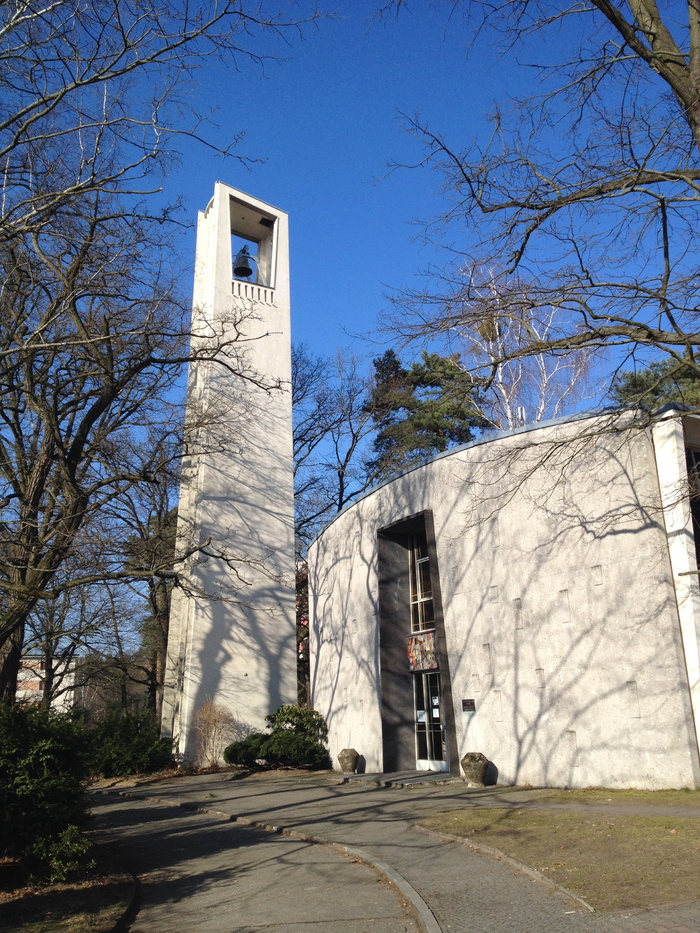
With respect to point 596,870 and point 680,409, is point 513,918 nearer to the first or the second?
point 596,870

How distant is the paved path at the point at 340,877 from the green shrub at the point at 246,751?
718 cm

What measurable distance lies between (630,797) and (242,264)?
21.8 meters

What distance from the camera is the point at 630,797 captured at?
469 inches

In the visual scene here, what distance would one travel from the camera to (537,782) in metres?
14.3

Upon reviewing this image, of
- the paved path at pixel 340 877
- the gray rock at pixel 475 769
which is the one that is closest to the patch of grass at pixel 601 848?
the paved path at pixel 340 877

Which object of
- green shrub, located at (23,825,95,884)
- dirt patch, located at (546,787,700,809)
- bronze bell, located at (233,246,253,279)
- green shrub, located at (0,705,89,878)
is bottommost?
dirt patch, located at (546,787,700,809)

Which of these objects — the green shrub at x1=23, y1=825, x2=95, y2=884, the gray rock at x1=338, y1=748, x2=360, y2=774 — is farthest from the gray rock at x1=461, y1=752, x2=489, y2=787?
the green shrub at x1=23, y1=825, x2=95, y2=884

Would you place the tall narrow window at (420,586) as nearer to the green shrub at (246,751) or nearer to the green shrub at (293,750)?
the green shrub at (293,750)

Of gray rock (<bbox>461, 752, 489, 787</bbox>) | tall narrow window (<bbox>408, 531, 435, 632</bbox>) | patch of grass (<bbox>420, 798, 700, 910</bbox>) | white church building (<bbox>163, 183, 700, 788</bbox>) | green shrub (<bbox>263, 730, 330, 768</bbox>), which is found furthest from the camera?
green shrub (<bbox>263, 730, 330, 768</bbox>)

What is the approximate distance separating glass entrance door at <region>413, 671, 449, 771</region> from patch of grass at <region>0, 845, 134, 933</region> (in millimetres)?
11133

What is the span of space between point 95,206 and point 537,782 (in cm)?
1243

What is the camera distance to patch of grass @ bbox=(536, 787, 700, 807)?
36.4 ft

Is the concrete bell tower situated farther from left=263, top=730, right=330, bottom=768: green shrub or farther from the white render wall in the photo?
the white render wall

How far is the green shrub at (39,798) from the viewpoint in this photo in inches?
303
